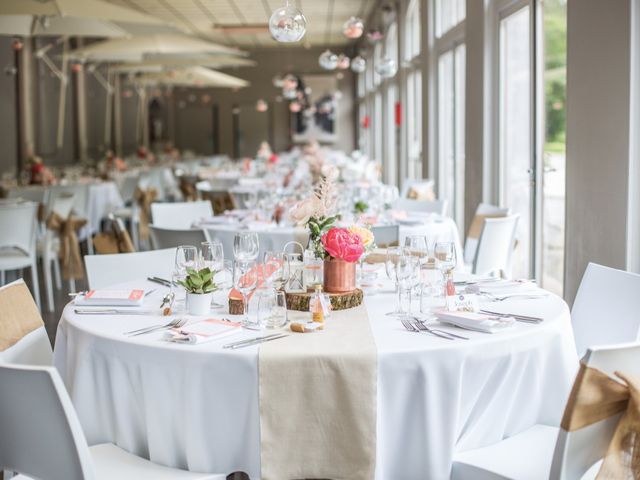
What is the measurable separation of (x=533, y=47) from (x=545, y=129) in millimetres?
680

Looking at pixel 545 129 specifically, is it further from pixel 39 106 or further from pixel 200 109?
pixel 200 109

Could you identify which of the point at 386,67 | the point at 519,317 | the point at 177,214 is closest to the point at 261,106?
the point at 386,67

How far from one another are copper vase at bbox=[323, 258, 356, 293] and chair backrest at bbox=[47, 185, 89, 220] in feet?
19.9

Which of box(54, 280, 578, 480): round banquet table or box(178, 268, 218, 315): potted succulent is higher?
box(178, 268, 218, 315): potted succulent

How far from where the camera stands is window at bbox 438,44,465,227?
376 inches

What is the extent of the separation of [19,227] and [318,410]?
4.65 m

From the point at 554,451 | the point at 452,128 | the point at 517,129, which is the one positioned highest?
the point at 452,128

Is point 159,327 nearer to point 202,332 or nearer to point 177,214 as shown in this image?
point 202,332

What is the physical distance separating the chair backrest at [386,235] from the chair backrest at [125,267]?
57.9 inches

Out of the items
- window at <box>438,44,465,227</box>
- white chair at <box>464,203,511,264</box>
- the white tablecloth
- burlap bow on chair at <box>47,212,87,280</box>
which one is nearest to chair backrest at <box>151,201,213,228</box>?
the white tablecloth

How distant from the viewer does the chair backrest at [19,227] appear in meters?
6.14

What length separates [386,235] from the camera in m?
4.86

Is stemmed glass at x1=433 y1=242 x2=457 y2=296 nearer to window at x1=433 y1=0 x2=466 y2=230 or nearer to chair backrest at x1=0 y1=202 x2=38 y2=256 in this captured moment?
chair backrest at x1=0 y1=202 x2=38 y2=256

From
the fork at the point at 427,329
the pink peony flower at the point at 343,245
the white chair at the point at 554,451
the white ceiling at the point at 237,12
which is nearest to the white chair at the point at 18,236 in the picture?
the pink peony flower at the point at 343,245
